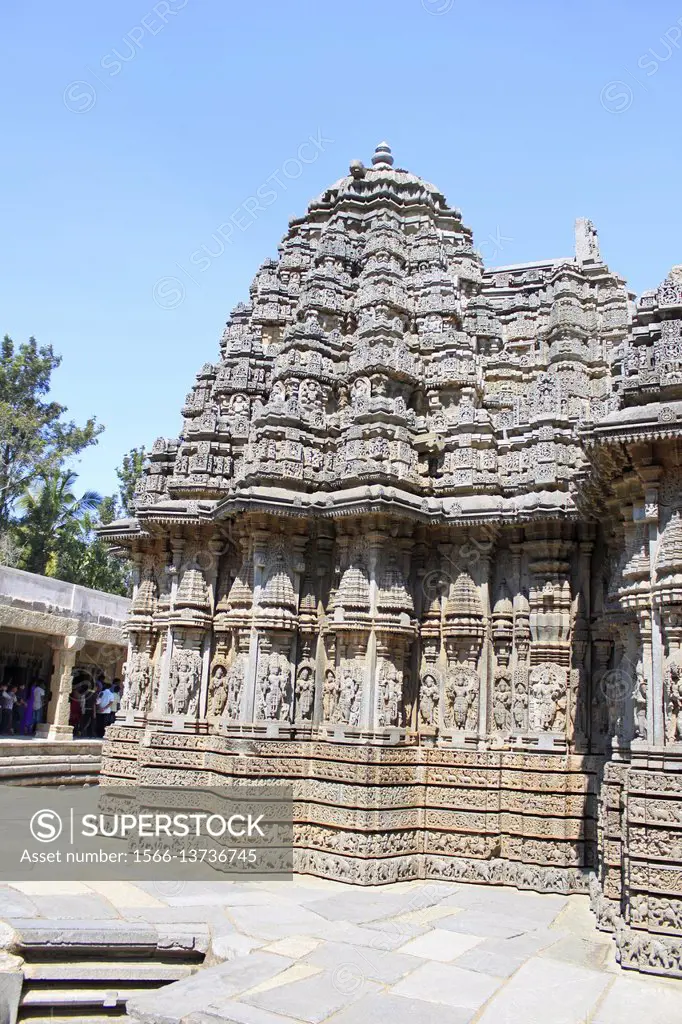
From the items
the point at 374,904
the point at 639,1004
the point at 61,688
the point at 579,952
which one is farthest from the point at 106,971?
the point at 61,688

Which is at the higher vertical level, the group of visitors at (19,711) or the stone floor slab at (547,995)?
the group of visitors at (19,711)

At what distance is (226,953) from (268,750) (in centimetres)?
411

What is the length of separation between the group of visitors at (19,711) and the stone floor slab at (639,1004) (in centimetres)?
2096

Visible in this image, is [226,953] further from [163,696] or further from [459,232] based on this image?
[459,232]

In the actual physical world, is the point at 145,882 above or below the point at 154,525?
below

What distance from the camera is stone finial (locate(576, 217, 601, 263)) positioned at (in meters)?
14.9

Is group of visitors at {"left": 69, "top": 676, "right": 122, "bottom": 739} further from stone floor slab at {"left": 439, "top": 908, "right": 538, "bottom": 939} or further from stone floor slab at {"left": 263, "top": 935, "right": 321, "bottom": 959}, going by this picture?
stone floor slab at {"left": 263, "top": 935, "right": 321, "bottom": 959}

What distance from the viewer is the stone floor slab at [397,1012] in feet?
20.6

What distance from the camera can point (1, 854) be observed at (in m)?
11.3

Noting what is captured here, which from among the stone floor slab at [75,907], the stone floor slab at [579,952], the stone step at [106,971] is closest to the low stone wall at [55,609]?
the stone floor slab at [75,907]

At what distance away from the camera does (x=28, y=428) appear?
1371 inches

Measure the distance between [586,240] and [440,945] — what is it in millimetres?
12112

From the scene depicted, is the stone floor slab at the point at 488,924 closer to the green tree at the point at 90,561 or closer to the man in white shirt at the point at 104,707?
the man in white shirt at the point at 104,707

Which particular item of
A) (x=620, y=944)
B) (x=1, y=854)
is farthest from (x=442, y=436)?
(x=1, y=854)
